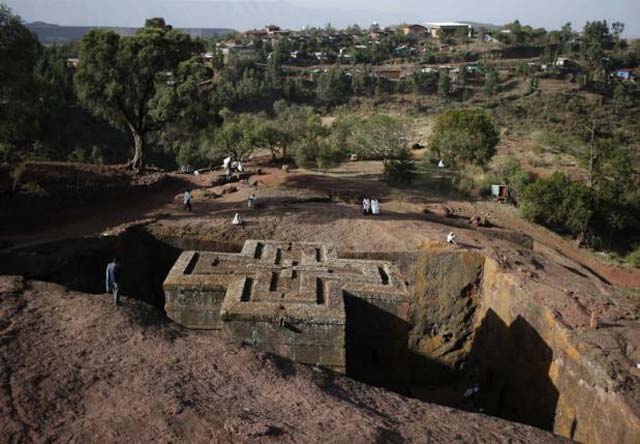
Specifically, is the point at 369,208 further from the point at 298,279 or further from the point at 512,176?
the point at 512,176

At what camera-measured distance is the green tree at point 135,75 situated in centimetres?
2073

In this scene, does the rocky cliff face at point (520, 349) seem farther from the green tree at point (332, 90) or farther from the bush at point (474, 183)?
the green tree at point (332, 90)

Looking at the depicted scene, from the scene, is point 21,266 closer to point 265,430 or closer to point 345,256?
point 345,256

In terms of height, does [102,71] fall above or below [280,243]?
above

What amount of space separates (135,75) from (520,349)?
17.2 m

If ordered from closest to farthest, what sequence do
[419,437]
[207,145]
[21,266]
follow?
[419,437] < [21,266] < [207,145]

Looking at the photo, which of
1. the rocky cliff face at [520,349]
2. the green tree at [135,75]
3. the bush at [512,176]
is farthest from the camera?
the bush at [512,176]

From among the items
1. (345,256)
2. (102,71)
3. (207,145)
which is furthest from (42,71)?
(345,256)

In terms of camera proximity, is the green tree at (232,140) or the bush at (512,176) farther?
the green tree at (232,140)

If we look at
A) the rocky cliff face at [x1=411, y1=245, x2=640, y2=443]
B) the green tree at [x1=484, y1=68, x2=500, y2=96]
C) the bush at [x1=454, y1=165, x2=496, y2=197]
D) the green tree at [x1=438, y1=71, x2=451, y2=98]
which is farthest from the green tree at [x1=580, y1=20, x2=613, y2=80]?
the rocky cliff face at [x1=411, y1=245, x2=640, y2=443]

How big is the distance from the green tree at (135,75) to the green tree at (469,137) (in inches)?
495

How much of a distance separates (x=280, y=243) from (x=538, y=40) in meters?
86.4

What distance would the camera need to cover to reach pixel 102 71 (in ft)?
67.7

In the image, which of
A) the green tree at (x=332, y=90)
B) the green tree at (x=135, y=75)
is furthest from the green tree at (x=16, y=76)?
the green tree at (x=332, y=90)
